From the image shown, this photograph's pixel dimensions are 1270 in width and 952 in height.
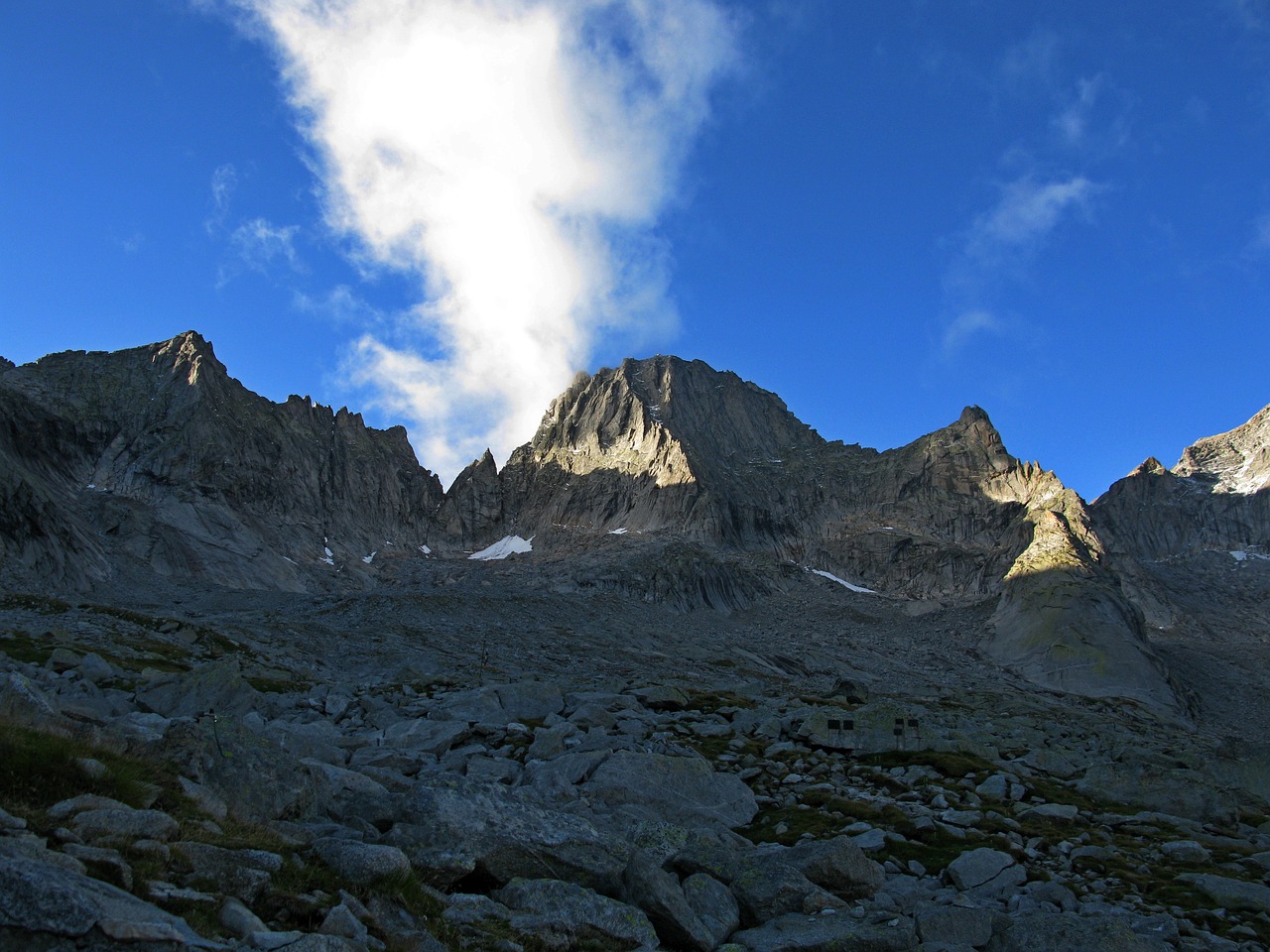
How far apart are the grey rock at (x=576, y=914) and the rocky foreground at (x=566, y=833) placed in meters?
0.05

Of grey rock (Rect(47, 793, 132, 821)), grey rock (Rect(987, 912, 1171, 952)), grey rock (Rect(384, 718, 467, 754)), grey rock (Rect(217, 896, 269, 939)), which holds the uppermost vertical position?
grey rock (Rect(384, 718, 467, 754))

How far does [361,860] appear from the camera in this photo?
1273 centimetres

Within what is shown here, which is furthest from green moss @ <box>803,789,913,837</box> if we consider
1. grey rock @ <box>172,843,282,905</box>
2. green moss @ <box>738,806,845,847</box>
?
grey rock @ <box>172,843,282,905</box>

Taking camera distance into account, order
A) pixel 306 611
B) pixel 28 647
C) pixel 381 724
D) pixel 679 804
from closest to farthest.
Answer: pixel 679 804
pixel 381 724
pixel 28 647
pixel 306 611

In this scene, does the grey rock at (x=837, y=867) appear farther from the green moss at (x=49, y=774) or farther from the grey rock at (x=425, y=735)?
the grey rock at (x=425, y=735)

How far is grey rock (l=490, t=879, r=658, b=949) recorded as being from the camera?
13250 mm

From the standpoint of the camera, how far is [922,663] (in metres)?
157

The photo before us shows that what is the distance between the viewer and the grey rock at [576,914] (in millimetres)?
13250

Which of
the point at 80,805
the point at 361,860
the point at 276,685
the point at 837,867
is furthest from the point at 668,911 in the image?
the point at 276,685

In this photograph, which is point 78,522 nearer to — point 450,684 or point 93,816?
point 450,684

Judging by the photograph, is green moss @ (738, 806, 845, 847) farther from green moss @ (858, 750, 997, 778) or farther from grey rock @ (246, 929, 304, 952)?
grey rock @ (246, 929, 304, 952)

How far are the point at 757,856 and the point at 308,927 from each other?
10.3m

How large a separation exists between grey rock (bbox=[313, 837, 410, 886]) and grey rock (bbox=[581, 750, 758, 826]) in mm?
10843

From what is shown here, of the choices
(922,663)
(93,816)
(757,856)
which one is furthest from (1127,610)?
(93,816)
